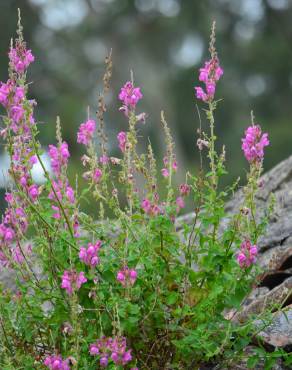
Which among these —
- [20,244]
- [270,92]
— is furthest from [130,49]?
[20,244]

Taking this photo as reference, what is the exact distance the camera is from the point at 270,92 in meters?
34.3

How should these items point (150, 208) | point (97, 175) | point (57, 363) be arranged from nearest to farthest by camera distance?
1. point (57, 363)
2. point (97, 175)
3. point (150, 208)

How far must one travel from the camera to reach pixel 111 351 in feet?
12.1

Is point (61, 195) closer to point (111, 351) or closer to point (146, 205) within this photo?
point (146, 205)

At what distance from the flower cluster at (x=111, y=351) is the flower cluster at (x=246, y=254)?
65cm

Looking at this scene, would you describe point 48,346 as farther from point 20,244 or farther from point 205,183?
point 205,183

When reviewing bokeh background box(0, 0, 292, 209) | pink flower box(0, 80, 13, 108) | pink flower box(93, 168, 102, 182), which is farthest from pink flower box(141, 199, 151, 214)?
bokeh background box(0, 0, 292, 209)

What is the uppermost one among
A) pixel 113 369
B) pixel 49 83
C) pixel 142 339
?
pixel 49 83

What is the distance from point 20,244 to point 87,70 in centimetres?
2775

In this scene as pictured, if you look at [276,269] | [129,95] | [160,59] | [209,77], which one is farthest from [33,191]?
[160,59]

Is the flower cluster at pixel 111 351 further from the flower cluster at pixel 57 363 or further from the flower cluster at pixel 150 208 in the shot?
the flower cluster at pixel 150 208

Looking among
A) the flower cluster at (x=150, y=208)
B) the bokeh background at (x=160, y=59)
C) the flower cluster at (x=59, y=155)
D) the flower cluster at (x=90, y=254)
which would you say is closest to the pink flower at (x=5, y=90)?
the flower cluster at (x=59, y=155)

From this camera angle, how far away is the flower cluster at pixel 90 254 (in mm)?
3749

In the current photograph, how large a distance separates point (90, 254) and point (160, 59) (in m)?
29.0
